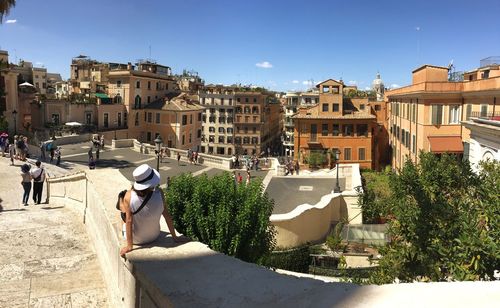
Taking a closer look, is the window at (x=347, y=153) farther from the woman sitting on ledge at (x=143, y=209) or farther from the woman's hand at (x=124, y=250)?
the woman's hand at (x=124, y=250)

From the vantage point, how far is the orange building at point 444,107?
2734cm

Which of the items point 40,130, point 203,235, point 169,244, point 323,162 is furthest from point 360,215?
point 40,130

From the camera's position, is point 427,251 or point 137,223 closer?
point 137,223

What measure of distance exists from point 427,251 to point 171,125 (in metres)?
49.3

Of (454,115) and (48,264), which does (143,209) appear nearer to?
(48,264)

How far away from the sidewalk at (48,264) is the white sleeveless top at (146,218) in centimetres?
185

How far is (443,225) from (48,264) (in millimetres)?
7635

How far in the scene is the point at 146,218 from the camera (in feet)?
16.3

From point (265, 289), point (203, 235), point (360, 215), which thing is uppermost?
point (265, 289)

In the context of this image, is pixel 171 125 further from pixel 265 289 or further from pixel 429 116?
pixel 265 289

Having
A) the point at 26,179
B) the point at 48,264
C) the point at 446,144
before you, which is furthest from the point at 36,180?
the point at 446,144

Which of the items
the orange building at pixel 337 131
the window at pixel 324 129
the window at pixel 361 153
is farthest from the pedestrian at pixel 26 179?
the window at pixel 361 153

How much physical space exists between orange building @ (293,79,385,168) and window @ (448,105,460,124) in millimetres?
18002

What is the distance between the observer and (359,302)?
3145mm
